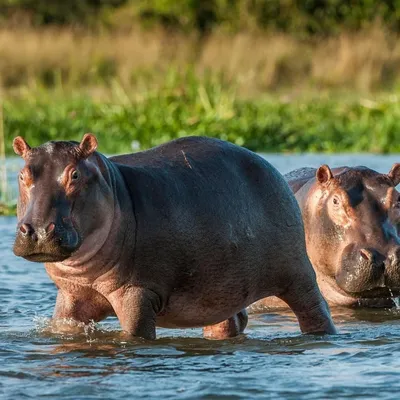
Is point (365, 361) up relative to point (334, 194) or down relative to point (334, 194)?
down

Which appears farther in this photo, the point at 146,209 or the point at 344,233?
the point at 344,233

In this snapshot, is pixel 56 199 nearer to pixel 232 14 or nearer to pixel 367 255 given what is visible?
pixel 367 255

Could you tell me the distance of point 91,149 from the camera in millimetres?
4684

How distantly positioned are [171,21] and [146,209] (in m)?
31.4

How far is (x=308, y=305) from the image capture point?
554 cm

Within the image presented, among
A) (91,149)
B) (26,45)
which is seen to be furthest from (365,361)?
(26,45)

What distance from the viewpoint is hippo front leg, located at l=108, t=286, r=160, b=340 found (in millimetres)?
4863

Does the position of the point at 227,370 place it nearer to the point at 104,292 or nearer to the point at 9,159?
the point at 104,292

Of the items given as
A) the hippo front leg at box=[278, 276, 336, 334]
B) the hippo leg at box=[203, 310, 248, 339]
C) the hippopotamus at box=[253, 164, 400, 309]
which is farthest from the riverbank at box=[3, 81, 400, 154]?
the hippo front leg at box=[278, 276, 336, 334]

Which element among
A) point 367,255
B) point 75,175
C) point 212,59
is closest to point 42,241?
point 75,175

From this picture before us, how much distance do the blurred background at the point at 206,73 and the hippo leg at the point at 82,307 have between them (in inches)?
339

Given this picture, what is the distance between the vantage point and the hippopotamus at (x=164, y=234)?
459cm

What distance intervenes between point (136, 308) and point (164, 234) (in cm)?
31

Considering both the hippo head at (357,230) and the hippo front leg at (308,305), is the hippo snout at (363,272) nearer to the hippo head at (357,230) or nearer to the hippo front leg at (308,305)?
the hippo head at (357,230)
